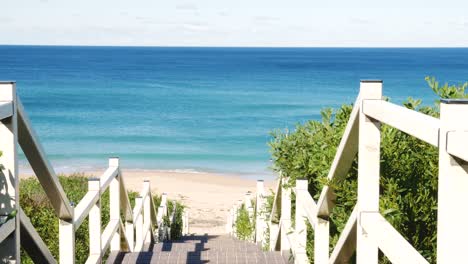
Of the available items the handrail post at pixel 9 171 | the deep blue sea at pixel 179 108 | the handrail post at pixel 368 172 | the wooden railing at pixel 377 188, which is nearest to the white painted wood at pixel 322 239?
the wooden railing at pixel 377 188

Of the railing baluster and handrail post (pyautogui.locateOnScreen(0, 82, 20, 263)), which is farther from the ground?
handrail post (pyautogui.locateOnScreen(0, 82, 20, 263))

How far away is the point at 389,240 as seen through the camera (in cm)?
278

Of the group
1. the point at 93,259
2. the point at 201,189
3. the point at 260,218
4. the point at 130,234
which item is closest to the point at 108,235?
the point at 93,259

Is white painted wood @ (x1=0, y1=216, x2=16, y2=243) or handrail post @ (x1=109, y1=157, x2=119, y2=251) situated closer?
white painted wood @ (x1=0, y1=216, x2=16, y2=243)

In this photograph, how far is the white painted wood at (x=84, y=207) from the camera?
14.7 feet

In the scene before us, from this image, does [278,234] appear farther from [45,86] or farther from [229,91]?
[45,86]

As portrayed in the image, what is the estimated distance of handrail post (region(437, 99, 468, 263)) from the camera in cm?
197

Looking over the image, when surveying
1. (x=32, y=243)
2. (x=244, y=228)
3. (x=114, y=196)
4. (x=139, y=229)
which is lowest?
(x=244, y=228)

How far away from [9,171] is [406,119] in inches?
61.1

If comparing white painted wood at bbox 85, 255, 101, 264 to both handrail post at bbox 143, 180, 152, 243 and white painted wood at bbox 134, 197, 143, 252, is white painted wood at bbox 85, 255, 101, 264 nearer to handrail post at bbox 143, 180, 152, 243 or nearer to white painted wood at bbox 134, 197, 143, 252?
white painted wood at bbox 134, 197, 143, 252

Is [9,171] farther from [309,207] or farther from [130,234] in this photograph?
[130,234]

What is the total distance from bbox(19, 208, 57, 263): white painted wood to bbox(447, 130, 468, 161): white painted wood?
2.03 metres

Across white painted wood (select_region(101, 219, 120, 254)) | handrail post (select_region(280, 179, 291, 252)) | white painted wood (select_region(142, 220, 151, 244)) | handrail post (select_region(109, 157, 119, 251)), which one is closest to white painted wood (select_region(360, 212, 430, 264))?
white painted wood (select_region(101, 219, 120, 254))

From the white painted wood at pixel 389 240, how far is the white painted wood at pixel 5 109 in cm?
151
